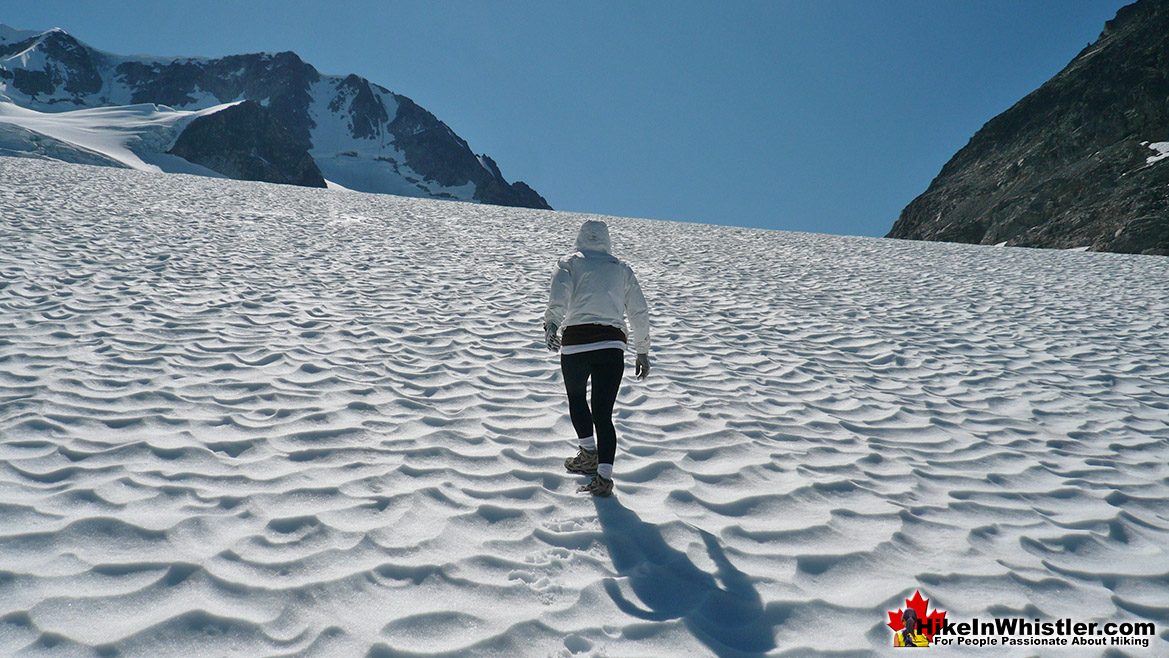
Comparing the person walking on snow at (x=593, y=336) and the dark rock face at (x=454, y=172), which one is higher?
the dark rock face at (x=454, y=172)

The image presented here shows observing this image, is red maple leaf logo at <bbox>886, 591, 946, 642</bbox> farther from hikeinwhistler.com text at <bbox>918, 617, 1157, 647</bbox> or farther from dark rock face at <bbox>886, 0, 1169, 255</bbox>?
dark rock face at <bbox>886, 0, 1169, 255</bbox>

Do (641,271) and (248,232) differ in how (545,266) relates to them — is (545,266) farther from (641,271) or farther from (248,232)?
(248,232)

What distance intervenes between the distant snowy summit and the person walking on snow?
58.9 meters

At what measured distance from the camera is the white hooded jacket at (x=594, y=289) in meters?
3.74

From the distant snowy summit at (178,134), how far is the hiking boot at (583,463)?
59173 mm

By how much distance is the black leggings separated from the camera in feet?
12.1

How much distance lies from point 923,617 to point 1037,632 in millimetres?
542

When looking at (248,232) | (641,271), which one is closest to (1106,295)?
(641,271)

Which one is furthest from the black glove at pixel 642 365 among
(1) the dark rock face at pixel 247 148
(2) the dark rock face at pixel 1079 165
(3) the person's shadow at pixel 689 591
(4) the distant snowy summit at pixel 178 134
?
(1) the dark rock face at pixel 247 148

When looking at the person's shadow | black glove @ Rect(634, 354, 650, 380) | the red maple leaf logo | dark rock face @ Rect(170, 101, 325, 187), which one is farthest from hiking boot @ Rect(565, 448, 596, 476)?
dark rock face @ Rect(170, 101, 325, 187)

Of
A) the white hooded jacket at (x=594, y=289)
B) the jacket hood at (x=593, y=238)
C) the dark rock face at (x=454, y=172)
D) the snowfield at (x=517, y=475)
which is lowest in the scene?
the snowfield at (x=517, y=475)

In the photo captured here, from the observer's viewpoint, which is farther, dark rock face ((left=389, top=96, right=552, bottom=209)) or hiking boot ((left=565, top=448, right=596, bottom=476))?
dark rock face ((left=389, top=96, right=552, bottom=209))

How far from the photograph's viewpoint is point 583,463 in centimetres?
393

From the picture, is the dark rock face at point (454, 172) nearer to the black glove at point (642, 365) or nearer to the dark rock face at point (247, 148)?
the dark rock face at point (247, 148)
